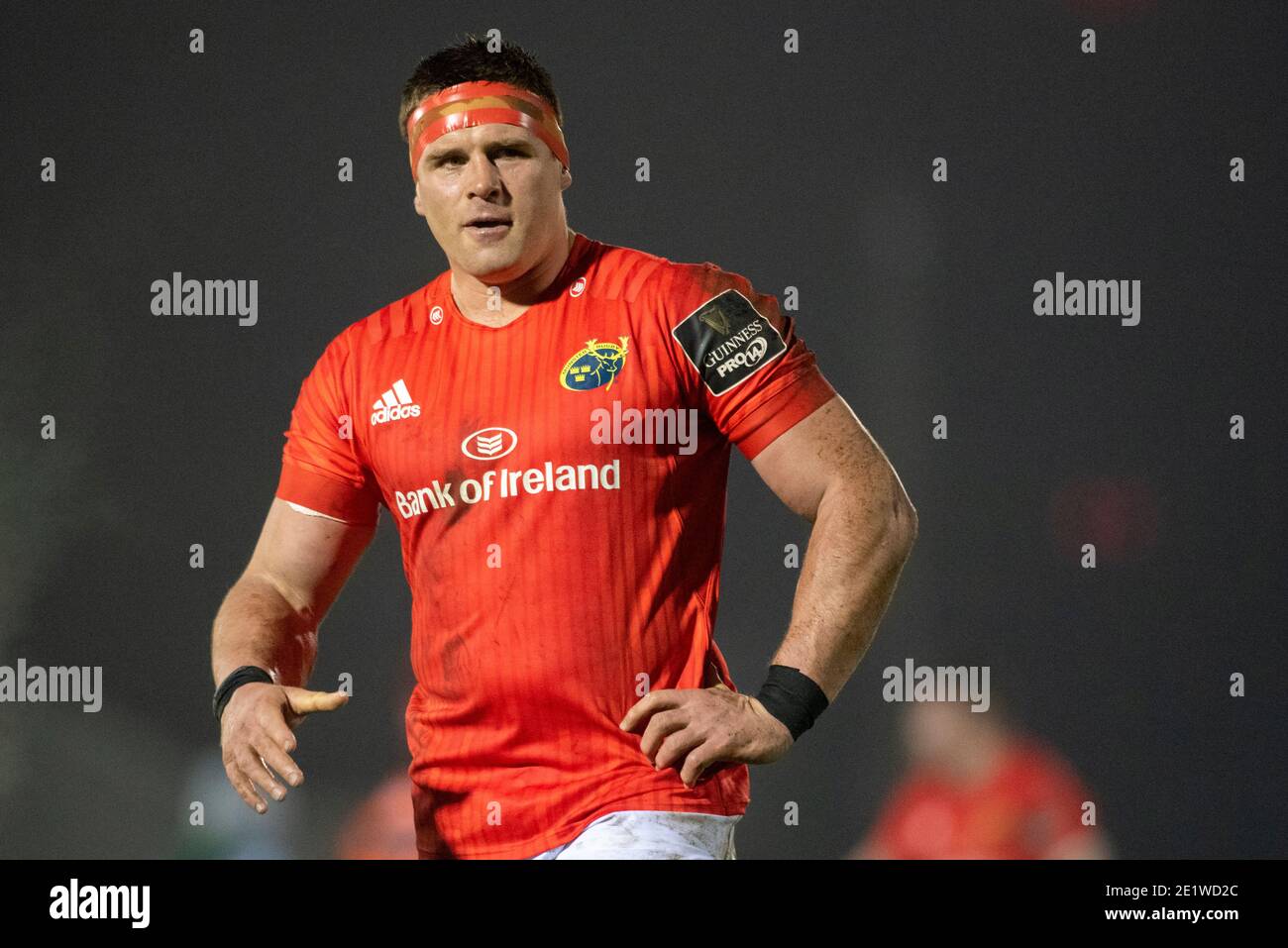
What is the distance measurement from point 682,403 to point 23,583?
2952 mm

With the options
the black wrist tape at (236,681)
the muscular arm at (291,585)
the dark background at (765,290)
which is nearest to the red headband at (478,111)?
the muscular arm at (291,585)

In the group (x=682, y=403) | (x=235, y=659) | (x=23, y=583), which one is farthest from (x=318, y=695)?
(x=23, y=583)

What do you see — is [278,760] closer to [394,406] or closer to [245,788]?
[245,788]

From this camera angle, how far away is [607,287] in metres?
2.43

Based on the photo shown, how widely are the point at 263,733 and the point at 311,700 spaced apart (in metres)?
0.08

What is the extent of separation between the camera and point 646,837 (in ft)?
6.96

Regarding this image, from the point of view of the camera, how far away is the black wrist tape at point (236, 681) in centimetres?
231

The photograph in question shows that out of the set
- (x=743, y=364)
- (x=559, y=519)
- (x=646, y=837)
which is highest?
(x=743, y=364)

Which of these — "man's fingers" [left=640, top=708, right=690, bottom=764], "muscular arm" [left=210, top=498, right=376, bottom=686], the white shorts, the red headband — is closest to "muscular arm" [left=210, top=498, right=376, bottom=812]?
"muscular arm" [left=210, top=498, right=376, bottom=686]

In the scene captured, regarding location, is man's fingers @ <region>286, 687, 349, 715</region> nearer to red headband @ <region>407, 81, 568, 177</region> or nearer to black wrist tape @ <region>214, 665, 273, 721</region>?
black wrist tape @ <region>214, 665, 273, 721</region>

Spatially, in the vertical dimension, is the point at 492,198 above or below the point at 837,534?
above

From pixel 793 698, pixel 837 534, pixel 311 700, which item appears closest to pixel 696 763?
pixel 793 698

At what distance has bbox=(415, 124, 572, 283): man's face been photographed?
7.97 feet

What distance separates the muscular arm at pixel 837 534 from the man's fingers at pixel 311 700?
2.06 feet
